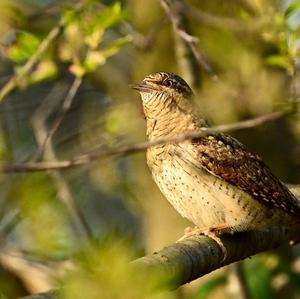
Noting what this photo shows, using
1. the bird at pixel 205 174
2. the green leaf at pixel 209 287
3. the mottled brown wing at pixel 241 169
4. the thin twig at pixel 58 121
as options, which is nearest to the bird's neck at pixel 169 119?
the bird at pixel 205 174

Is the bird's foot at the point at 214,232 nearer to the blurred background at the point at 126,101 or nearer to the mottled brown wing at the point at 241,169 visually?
the mottled brown wing at the point at 241,169

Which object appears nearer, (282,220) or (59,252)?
(59,252)

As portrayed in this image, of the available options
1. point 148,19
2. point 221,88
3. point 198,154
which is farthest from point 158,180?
point 148,19

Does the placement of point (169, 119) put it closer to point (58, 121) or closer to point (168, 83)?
point (168, 83)

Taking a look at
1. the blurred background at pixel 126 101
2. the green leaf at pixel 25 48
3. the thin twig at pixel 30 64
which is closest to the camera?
the thin twig at pixel 30 64

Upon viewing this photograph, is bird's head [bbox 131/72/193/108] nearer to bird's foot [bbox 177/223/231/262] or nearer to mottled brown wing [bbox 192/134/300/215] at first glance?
mottled brown wing [bbox 192/134/300/215]

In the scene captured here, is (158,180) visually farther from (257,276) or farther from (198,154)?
(257,276)

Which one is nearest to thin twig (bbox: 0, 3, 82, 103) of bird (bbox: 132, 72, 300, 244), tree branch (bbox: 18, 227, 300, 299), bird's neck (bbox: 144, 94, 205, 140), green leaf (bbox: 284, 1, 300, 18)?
bird (bbox: 132, 72, 300, 244)
